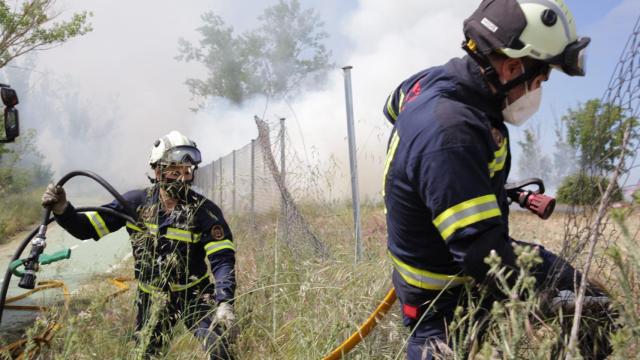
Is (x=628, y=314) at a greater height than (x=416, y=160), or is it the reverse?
(x=416, y=160)

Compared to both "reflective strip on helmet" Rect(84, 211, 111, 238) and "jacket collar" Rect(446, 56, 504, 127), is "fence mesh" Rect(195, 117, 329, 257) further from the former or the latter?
"jacket collar" Rect(446, 56, 504, 127)

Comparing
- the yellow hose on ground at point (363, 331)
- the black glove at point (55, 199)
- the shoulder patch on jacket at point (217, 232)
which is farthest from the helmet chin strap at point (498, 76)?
→ the black glove at point (55, 199)

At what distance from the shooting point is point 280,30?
79.0 feet

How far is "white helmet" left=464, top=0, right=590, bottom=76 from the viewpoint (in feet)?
6.25

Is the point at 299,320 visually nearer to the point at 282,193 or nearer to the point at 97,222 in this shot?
the point at 97,222

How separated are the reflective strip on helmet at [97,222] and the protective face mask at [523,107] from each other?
265cm

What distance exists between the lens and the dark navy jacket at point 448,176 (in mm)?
1667

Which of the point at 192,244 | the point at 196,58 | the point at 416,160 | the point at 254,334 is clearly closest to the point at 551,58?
the point at 416,160

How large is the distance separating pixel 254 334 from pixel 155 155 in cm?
143

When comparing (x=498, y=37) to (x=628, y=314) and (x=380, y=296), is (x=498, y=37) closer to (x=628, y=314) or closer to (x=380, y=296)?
(x=628, y=314)

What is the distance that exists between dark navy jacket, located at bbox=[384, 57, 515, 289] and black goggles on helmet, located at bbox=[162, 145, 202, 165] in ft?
6.20

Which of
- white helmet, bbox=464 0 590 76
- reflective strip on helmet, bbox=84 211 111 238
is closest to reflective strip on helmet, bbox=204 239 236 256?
reflective strip on helmet, bbox=84 211 111 238

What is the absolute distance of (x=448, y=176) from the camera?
1671 mm

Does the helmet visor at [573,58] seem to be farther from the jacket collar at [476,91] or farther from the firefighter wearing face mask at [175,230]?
the firefighter wearing face mask at [175,230]
